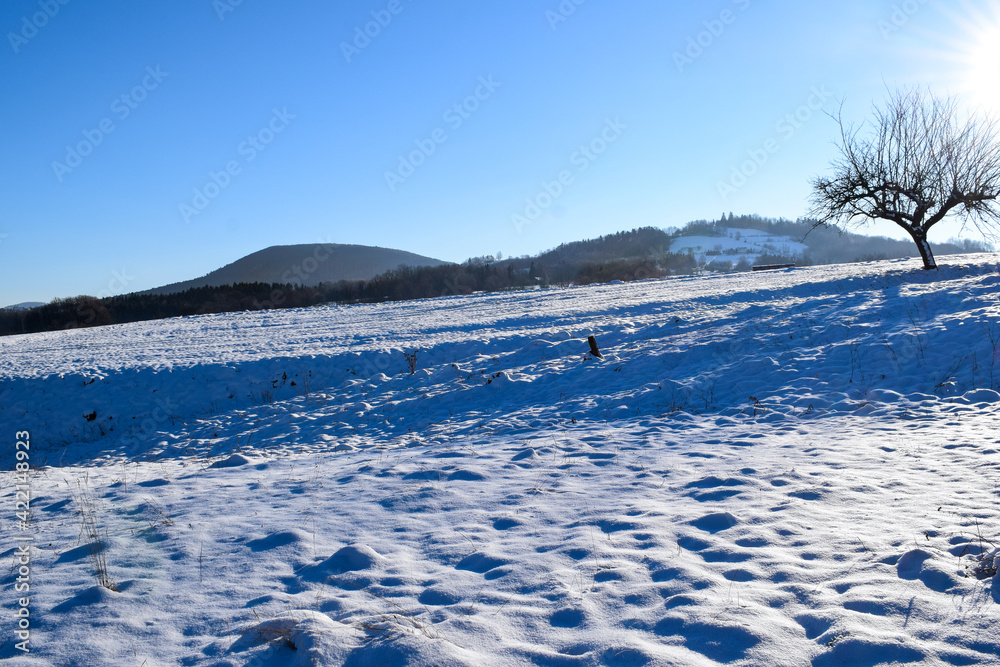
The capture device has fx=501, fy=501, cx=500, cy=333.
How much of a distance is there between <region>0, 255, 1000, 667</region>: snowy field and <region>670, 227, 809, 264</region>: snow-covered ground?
11896 centimetres

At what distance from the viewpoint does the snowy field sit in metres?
2.82

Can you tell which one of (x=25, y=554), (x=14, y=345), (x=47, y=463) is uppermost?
(x=14, y=345)

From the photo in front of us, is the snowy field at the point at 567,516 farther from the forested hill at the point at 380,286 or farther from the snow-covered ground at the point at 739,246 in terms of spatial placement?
the snow-covered ground at the point at 739,246

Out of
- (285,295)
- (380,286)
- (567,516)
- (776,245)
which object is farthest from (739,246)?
(567,516)

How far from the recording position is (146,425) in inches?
483

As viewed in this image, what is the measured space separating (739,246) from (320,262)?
121 m

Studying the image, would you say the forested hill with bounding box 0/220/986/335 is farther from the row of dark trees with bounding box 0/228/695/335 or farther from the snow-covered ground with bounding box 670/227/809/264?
the snow-covered ground with bounding box 670/227/809/264

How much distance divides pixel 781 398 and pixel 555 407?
3.80 m

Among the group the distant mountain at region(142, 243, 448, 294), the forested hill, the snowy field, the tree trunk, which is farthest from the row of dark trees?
the distant mountain at region(142, 243, 448, 294)

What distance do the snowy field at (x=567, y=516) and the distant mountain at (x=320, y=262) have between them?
12775 cm

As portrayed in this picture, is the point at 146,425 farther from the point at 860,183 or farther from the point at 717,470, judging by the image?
the point at 860,183

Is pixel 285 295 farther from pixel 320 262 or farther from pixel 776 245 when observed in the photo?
pixel 776 245

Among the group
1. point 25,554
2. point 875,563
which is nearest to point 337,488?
point 25,554

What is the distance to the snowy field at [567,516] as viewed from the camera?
2816mm
